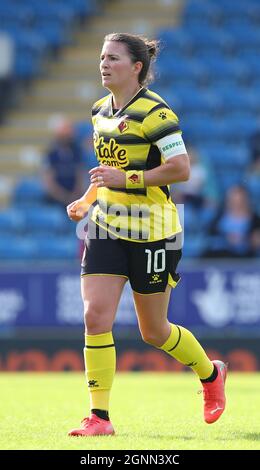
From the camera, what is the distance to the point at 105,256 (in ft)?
20.5

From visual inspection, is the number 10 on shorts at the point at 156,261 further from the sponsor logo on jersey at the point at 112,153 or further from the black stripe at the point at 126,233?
the sponsor logo on jersey at the point at 112,153

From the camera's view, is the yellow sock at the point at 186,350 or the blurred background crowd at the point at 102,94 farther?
the blurred background crowd at the point at 102,94

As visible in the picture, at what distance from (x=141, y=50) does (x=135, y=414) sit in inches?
94.5

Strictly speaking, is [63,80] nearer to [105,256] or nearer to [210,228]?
[210,228]

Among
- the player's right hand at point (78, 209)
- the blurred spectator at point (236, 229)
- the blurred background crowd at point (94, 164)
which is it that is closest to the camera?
the player's right hand at point (78, 209)

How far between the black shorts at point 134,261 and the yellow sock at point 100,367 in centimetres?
33

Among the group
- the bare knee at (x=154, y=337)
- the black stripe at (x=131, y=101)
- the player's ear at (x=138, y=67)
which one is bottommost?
the bare knee at (x=154, y=337)

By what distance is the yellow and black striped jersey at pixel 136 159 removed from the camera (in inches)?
244

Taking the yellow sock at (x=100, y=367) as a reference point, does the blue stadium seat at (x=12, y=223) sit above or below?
above

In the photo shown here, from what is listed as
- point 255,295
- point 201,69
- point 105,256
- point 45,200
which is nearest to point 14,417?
point 105,256

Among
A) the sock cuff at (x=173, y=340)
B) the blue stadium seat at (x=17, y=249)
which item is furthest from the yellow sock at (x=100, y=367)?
the blue stadium seat at (x=17, y=249)

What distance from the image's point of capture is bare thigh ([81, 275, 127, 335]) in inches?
242

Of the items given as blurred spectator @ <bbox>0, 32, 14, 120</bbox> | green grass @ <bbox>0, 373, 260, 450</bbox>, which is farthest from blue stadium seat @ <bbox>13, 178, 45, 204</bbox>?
green grass @ <bbox>0, 373, 260, 450</bbox>

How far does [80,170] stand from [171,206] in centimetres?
800
